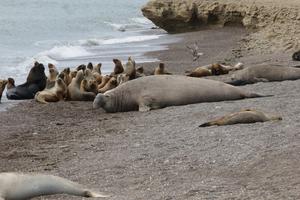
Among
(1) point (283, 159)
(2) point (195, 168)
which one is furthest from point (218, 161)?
(1) point (283, 159)

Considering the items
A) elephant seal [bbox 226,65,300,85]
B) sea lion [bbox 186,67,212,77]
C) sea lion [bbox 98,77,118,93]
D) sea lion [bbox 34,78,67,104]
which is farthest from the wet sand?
sea lion [bbox 186,67,212,77]

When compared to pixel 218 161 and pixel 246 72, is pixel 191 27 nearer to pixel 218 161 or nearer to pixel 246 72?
pixel 246 72

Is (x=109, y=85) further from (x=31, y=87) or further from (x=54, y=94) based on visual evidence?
(x=31, y=87)

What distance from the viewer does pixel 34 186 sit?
6113mm

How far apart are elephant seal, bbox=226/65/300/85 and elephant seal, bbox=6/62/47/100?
3.75 meters

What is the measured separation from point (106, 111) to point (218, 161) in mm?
4985

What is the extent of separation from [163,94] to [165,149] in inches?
142

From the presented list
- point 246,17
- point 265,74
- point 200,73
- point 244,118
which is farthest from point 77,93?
point 246,17

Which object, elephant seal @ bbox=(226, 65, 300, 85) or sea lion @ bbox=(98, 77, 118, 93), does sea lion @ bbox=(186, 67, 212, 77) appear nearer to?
elephant seal @ bbox=(226, 65, 300, 85)

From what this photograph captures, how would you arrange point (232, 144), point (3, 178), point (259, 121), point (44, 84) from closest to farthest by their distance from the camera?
point (3, 178)
point (232, 144)
point (259, 121)
point (44, 84)

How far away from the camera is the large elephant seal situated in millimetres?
5965

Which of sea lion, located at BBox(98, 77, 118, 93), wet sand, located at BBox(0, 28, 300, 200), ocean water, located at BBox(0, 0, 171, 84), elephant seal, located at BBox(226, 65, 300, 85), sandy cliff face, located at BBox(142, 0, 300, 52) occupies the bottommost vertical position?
ocean water, located at BBox(0, 0, 171, 84)

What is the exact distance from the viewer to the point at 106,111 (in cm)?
1150

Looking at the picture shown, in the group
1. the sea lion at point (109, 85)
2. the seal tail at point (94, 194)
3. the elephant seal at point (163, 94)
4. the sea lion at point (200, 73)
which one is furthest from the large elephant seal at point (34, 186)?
the sea lion at point (200, 73)
